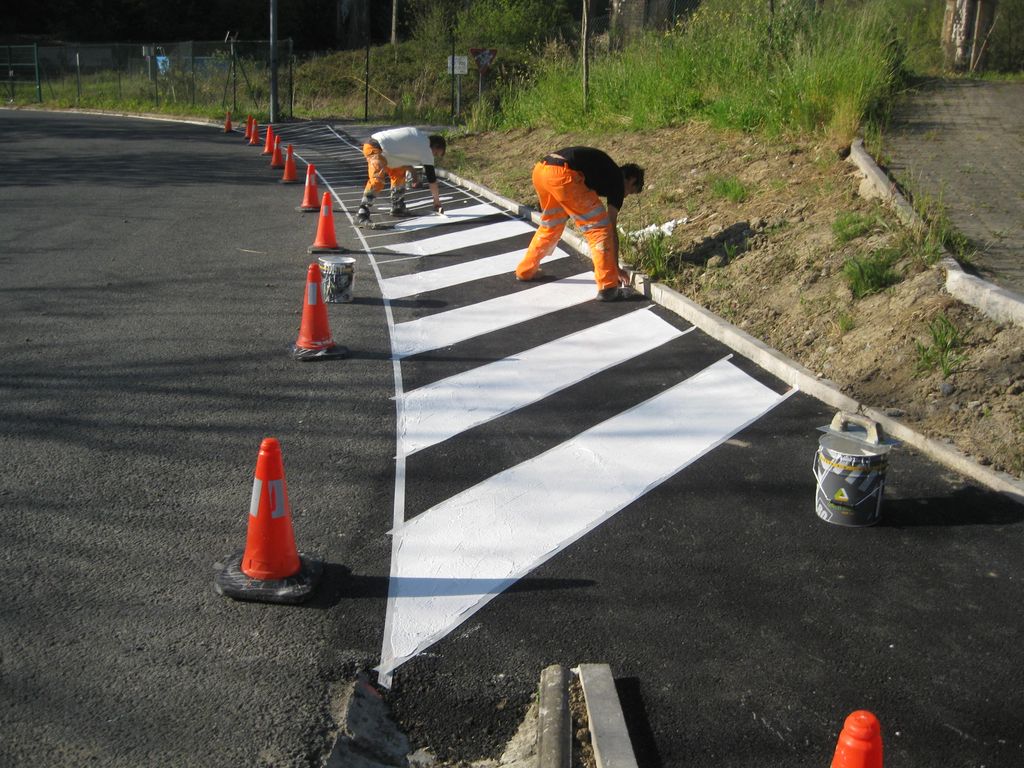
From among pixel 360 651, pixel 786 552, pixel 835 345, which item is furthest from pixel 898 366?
pixel 360 651

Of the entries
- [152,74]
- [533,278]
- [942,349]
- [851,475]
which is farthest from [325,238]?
[152,74]

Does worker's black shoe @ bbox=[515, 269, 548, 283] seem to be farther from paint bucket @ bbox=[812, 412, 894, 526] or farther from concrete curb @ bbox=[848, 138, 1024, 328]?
paint bucket @ bbox=[812, 412, 894, 526]

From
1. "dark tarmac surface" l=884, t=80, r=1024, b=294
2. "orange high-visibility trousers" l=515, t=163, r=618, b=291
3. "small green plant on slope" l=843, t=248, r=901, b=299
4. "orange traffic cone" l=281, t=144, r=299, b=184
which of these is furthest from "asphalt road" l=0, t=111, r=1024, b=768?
"orange traffic cone" l=281, t=144, r=299, b=184

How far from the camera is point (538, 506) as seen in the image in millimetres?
5586

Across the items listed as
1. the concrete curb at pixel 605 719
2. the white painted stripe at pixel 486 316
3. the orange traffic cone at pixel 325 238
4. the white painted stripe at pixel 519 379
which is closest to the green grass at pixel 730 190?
the white painted stripe at pixel 486 316

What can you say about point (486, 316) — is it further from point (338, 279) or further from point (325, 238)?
point (325, 238)

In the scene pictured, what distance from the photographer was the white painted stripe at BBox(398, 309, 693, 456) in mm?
6777

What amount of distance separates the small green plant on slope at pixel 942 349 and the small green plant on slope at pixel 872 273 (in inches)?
42.4

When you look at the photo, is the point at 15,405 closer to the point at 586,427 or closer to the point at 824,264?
the point at 586,427

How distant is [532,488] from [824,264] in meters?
4.49

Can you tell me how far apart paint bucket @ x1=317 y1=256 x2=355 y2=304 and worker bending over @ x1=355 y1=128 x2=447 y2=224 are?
388cm

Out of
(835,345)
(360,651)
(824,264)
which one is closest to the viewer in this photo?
(360,651)

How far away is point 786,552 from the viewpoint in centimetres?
507

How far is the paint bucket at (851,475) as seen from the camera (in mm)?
5188
